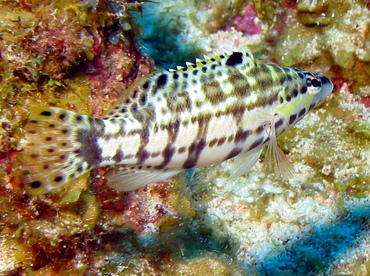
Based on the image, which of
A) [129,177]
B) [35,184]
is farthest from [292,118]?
[35,184]

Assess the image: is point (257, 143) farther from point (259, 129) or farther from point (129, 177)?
point (129, 177)

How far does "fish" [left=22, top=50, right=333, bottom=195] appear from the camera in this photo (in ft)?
7.48

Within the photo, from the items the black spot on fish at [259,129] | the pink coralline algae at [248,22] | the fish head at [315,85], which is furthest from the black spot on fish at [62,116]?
the pink coralline algae at [248,22]

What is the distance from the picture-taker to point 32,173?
227cm

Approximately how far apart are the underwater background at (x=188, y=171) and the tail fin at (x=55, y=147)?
2.10ft

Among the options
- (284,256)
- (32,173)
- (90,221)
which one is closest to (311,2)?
(284,256)

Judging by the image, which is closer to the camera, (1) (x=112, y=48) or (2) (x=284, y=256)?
(1) (x=112, y=48)

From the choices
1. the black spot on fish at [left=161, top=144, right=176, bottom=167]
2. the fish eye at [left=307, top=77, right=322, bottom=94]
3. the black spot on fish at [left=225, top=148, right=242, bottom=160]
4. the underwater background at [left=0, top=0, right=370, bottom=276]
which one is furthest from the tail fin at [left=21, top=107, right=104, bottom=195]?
the fish eye at [left=307, top=77, right=322, bottom=94]

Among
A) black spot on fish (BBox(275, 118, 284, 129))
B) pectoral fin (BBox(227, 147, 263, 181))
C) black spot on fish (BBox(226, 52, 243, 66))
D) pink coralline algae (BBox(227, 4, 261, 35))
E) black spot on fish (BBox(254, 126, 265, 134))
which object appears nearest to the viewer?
black spot on fish (BBox(226, 52, 243, 66))

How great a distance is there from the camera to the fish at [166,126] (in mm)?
2281

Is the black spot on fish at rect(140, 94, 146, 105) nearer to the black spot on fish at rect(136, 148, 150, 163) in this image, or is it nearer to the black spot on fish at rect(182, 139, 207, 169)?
the black spot on fish at rect(136, 148, 150, 163)

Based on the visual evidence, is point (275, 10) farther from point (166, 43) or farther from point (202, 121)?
point (202, 121)

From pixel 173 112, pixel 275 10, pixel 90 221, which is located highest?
pixel 275 10

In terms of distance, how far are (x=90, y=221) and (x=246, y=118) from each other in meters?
1.78
